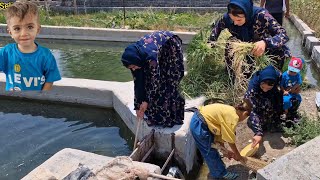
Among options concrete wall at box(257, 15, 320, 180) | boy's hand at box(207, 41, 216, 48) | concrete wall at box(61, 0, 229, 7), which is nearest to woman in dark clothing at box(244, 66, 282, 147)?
boy's hand at box(207, 41, 216, 48)

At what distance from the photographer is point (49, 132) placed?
563 centimetres

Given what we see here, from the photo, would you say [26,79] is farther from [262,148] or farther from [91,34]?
[91,34]

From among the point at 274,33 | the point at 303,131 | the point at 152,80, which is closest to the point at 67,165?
the point at 152,80

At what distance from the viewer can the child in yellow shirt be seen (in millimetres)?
3740

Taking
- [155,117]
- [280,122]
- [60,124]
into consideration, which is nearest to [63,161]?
[155,117]

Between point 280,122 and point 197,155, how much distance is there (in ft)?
3.89

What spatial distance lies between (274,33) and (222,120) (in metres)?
1.66

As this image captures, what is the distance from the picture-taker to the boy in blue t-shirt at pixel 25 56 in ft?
6.57

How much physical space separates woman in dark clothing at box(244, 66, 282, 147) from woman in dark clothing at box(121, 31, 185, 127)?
913mm

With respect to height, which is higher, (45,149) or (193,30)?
(193,30)

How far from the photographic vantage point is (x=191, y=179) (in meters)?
4.41

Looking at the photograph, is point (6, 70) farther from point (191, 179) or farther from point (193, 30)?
point (193, 30)

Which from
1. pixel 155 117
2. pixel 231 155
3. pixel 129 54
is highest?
pixel 129 54

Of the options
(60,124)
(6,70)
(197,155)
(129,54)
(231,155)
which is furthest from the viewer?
(60,124)
